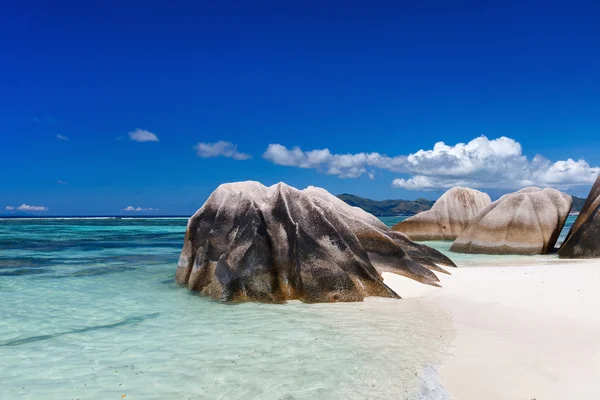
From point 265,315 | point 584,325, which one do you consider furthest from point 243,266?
point 584,325

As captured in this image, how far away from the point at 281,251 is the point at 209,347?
404 cm

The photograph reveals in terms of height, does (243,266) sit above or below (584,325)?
above

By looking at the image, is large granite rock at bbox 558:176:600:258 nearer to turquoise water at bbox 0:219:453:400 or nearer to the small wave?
turquoise water at bbox 0:219:453:400

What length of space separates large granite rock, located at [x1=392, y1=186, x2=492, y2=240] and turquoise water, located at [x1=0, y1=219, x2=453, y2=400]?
2593cm

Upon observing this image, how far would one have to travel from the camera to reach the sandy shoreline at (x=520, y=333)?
4.81m

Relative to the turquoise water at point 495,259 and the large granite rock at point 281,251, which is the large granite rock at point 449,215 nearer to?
the turquoise water at point 495,259

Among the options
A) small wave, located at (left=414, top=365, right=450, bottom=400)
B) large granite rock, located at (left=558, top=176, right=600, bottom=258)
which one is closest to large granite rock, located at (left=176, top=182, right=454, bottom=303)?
small wave, located at (left=414, top=365, right=450, bottom=400)

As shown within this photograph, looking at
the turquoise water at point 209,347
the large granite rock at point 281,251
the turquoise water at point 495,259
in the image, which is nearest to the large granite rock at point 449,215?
the turquoise water at point 495,259

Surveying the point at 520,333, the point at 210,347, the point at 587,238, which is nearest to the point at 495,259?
the point at 587,238

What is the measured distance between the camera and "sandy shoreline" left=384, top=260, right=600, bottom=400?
15.8 feet

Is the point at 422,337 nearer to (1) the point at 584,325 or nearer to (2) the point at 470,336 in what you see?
(2) the point at 470,336

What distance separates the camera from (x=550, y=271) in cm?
1312

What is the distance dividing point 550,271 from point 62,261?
18454mm

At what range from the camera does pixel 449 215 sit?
34156 millimetres
